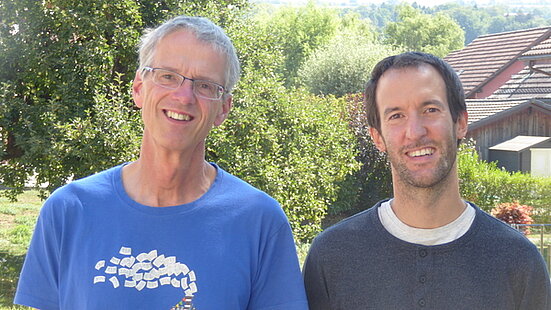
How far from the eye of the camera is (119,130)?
10.1 m

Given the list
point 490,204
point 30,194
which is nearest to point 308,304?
point 490,204

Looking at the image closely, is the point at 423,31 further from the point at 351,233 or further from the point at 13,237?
the point at 351,233

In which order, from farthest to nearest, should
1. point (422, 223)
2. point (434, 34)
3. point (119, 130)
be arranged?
point (434, 34) < point (119, 130) < point (422, 223)

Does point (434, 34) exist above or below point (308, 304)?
below

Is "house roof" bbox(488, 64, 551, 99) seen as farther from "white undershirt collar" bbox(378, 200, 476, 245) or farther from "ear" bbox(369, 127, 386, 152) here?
"white undershirt collar" bbox(378, 200, 476, 245)

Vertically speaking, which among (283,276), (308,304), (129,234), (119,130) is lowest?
(119,130)

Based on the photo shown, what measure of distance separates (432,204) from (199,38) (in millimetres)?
1037

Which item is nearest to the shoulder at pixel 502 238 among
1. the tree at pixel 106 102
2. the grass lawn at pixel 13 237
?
the grass lawn at pixel 13 237

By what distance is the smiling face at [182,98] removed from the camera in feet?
8.32

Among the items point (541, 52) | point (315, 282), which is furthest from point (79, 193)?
point (541, 52)

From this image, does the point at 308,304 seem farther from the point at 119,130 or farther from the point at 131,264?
the point at 119,130

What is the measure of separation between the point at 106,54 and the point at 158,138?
8.62m

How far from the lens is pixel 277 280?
2.53 meters

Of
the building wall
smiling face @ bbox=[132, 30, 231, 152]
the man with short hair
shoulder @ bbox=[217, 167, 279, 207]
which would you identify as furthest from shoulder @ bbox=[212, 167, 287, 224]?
the building wall
